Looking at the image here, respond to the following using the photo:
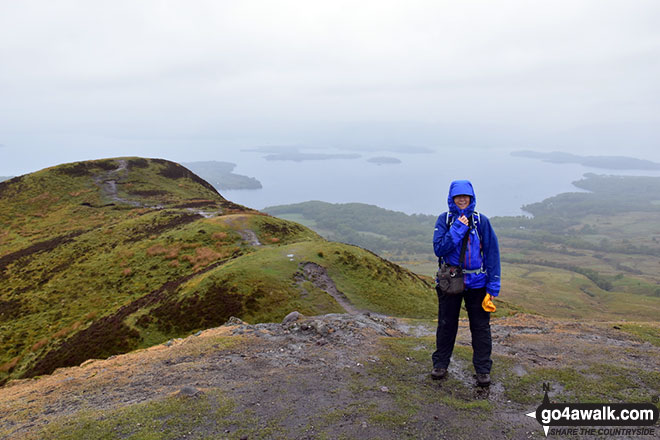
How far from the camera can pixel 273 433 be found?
7977mm

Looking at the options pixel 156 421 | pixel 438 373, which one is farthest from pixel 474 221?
pixel 156 421

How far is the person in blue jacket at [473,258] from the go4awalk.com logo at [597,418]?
5.72ft

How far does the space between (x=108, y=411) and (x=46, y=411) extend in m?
2.90

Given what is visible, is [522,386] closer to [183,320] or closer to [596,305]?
[183,320]

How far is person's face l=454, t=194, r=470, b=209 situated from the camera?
944 cm

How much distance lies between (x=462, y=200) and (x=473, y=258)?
1.65m

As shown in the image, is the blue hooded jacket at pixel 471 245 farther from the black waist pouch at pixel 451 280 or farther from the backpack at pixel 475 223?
the black waist pouch at pixel 451 280

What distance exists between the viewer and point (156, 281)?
127 ft

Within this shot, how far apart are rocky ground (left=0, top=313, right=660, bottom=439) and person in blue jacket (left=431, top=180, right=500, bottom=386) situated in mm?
1443

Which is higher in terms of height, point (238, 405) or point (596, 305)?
point (238, 405)

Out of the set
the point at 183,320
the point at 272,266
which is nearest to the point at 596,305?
the point at 272,266

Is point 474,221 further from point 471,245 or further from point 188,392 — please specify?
point 188,392

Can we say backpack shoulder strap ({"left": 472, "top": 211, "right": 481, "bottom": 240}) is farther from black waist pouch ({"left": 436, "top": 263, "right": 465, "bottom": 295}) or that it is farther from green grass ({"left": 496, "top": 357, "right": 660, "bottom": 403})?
green grass ({"left": 496, "top": 357, "right": 660, "bottom": 403})

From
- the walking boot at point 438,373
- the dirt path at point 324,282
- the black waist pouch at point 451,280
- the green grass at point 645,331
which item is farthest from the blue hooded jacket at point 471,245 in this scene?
the dirt path at point 324,282
